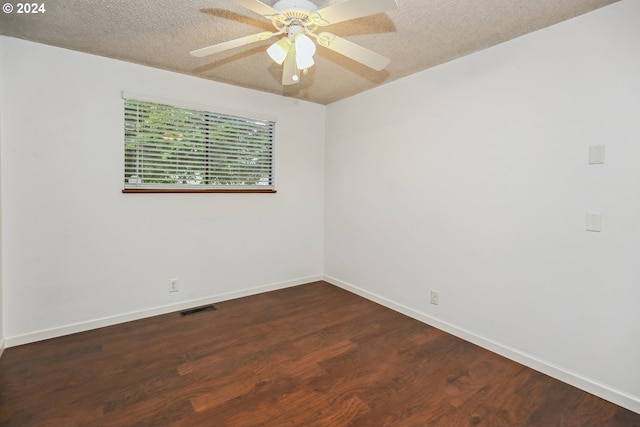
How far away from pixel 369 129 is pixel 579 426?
2923 mm

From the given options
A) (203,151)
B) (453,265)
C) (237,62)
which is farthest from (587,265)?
(203,151)

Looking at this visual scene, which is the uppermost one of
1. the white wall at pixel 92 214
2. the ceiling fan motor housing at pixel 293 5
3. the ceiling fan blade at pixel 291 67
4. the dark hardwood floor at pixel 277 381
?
the ceiling fan motor housing at pixel 293 5

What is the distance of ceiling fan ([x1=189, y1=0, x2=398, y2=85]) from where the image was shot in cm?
142

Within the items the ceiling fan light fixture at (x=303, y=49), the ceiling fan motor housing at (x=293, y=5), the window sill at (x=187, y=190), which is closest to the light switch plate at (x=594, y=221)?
the ceiling fan light fixture at (x=303, y=49)

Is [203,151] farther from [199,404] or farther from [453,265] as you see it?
[453,265]

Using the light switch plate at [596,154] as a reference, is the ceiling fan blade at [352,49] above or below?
above

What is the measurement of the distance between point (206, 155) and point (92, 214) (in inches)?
45.3

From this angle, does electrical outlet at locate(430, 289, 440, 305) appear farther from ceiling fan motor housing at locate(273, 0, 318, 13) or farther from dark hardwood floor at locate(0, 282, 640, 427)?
ceiling fan motor housing at locate(273, 0, 318, 13)

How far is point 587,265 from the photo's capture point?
6.44 feet

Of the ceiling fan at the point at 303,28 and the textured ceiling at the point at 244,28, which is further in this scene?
the textured ceiling at the point at 244,28

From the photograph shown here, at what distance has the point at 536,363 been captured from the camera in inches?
85.8

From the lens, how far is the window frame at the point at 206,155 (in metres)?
2.80

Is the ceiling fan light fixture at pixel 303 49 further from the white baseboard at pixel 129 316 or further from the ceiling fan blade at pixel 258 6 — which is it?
the white baseboard at pixel 129 316

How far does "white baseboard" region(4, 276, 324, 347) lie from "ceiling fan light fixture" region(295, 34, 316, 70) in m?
2.59
